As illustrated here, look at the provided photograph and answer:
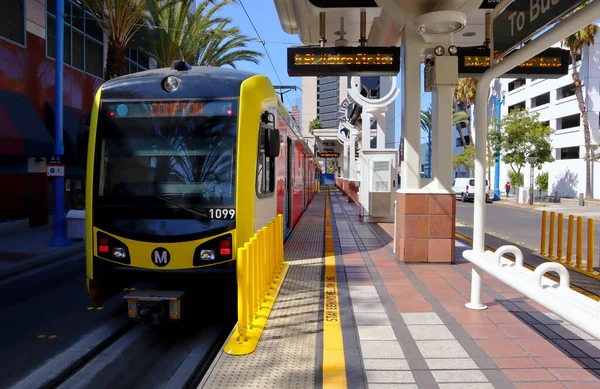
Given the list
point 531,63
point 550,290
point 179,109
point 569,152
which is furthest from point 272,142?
point 569,152

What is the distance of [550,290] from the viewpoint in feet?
12.8

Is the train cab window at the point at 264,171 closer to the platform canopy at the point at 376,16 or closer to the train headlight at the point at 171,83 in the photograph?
the train headlight at the point at 171,83

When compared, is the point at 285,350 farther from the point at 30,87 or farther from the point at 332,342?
the point at 30,87

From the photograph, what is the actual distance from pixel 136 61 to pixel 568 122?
109 feet

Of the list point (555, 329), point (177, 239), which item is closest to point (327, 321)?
point (177, 239)

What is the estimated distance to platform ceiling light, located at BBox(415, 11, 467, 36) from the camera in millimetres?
6258

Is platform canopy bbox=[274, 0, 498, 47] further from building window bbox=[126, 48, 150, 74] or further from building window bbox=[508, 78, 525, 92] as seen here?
building window bbox=[508, 78, 525, 92]

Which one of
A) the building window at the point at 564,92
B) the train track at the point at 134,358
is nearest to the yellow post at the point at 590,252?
the train track at the point at 134,358

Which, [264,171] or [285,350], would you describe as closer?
[285,350]

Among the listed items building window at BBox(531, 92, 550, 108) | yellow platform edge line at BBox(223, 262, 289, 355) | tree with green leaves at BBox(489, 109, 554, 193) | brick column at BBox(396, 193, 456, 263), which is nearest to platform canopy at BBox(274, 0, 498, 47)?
brick column at BBox(396, 193, 456, 263)

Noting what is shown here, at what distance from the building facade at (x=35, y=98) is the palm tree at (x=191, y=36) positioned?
269 cm

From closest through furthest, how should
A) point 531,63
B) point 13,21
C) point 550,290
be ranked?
1. point 550,290
2. point 531,63
3. point 13,21

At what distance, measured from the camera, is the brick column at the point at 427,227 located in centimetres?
852

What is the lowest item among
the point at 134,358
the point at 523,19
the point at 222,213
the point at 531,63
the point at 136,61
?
the point at 134,358
